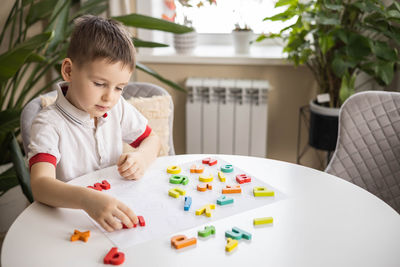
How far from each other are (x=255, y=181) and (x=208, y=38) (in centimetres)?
190

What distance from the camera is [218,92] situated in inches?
106

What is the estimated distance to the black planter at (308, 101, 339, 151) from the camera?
7.63 feet

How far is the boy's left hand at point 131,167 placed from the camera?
4.26 feet

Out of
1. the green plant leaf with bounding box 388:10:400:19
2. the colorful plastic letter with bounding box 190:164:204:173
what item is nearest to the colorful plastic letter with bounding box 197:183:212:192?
the colorful plastic letter with bounding box 190:164:204:173

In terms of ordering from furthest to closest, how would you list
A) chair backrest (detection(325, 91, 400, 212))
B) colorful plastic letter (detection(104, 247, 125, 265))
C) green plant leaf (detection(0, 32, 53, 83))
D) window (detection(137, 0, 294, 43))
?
window (detection(137, 0, 294, 43))
chair backrest (detection(325, 91, 400, 212))
green plant leaf (detection(0, 32, 53, 83))
colorful plastic letter (detection(104, 247, 125, 265))

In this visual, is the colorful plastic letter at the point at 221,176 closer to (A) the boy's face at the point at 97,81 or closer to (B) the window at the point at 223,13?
(A) the boy's face at the point at 97,81

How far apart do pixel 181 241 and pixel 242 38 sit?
2.00 metres

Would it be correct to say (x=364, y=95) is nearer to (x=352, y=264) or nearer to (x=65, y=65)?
(x=352, y=264)

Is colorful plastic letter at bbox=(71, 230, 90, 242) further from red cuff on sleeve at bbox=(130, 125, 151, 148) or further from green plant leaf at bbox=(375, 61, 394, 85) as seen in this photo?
green plant leaf at bbox=(375, 61, 394, 85)

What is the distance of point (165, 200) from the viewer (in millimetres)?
1174

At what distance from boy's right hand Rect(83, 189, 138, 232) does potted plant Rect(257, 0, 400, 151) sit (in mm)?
1485

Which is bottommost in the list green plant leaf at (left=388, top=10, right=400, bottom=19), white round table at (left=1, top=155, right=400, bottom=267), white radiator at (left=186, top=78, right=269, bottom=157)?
white radiator at (left=186, top=78, right=269, bottom=157)

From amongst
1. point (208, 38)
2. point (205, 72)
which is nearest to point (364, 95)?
point (205, 72)

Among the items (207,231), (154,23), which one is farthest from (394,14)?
(207,231)
